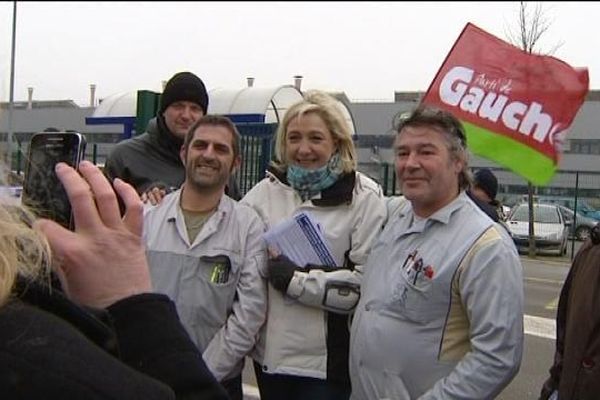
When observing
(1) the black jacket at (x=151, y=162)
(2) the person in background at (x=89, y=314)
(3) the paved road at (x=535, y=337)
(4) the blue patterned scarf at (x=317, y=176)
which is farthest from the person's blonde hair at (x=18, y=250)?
(3) the paved road at (x=535, y=337)

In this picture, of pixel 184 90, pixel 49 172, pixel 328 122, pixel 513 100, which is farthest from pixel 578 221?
pixel 49 172

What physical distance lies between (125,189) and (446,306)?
159cm

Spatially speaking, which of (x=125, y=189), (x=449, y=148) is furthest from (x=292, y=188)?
(x=125, y=189)

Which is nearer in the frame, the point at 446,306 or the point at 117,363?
the point at 117,363

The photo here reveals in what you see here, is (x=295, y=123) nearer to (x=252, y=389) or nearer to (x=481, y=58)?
(x=481, y=58)

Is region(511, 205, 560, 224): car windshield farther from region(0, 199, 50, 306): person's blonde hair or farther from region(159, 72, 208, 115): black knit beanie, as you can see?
region(0, 199, 50, 306): person's blonde hair

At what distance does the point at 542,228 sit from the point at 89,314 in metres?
17.9

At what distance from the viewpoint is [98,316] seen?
38.3 inches

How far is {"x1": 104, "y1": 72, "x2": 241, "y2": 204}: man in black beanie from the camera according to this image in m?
3.62

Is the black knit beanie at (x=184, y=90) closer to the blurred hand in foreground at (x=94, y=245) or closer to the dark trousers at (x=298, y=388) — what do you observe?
the dark trousers at (x=298, y=388)

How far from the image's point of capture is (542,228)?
1747cm

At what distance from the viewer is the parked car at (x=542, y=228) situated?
1722cm

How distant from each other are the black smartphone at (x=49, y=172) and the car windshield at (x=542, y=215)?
1769 centimetres

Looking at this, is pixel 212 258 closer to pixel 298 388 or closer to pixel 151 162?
pixel 298 388
